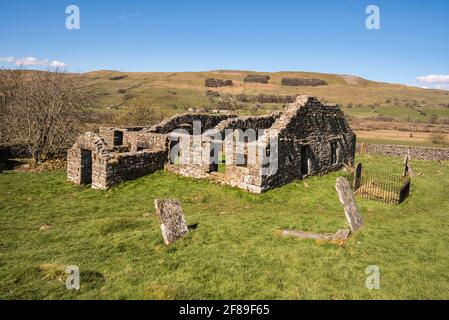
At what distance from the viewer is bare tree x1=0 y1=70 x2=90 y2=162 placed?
23984mm

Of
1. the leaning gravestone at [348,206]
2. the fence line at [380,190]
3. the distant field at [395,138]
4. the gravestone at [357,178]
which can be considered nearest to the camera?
the leaning gravestone at [348,206]

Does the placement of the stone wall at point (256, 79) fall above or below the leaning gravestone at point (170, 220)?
above

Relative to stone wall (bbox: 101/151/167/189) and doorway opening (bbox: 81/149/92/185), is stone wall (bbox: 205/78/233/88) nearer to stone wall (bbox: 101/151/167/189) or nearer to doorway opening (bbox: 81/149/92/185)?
stone wall (bbox: 101/151/167/189)

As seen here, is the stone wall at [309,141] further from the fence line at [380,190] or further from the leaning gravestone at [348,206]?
the leaning gravestone at [348,206]

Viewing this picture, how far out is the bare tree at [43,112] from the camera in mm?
23984

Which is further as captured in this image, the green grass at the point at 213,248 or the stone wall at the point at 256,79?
the stone wall at the point at 256,79

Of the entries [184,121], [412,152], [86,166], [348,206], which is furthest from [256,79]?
[348,206]

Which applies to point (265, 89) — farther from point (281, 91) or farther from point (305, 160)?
point (305, 160)

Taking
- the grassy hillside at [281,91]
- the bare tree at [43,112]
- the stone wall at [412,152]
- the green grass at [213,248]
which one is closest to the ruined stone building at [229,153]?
the green grass at [213,248]

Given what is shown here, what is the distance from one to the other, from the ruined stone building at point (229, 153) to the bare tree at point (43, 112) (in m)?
3.71

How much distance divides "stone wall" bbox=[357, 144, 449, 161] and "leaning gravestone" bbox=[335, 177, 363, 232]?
93.0 ft

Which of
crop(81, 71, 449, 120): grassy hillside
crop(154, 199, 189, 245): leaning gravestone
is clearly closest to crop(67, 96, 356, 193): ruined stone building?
crop(154, 199, 189, 245): leaning gravestone

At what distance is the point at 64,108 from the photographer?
83.8ft

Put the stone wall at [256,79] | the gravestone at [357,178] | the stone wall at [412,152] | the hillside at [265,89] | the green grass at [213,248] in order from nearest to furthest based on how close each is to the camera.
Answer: the green grass at [213,248] < the gravestone at [357,178] < the stone wall at [412,152] < the hillside at [265,89] < the stone wall at [256,79]
